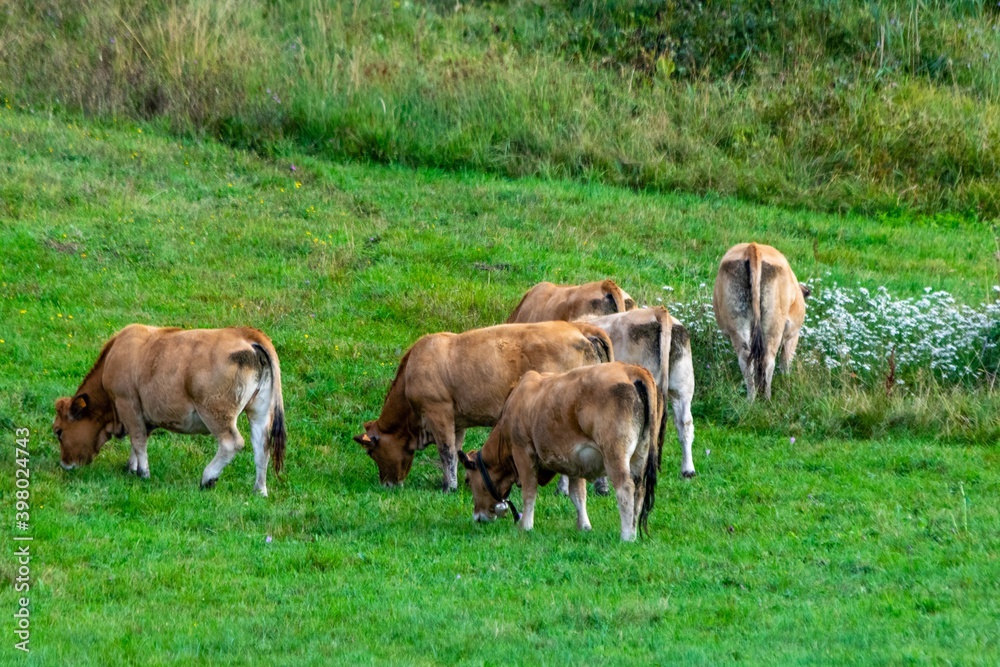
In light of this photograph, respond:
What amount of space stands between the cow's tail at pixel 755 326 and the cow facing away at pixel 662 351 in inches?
75.2

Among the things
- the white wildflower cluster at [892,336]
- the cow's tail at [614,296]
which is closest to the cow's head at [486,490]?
the cow's tail at [614,296]

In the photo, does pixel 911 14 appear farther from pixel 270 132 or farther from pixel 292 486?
pixel 292 486

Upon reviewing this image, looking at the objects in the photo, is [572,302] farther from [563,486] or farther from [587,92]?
[587,92]

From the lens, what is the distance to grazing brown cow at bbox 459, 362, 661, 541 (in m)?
10.7

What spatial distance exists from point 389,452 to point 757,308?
4.69 meters

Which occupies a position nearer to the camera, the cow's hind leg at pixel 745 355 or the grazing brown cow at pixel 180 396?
the grazing brown cow at pixel 180 396

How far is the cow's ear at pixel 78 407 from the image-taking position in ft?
41.9

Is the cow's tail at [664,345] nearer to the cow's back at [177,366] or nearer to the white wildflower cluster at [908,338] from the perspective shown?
the white wildflower cluster at [908,338]

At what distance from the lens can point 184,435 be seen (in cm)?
1416

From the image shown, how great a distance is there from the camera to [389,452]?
43.9ft

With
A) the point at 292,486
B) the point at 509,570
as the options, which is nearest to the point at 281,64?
the point at 292,486

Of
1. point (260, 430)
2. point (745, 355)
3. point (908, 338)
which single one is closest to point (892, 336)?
point (908, 338)

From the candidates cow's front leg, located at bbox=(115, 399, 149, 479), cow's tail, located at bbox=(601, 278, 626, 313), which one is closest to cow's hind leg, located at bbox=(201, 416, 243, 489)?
cow's front leg, located at bbox=(115, 399, 149, 479)

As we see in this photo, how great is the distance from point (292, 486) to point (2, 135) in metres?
12.2
